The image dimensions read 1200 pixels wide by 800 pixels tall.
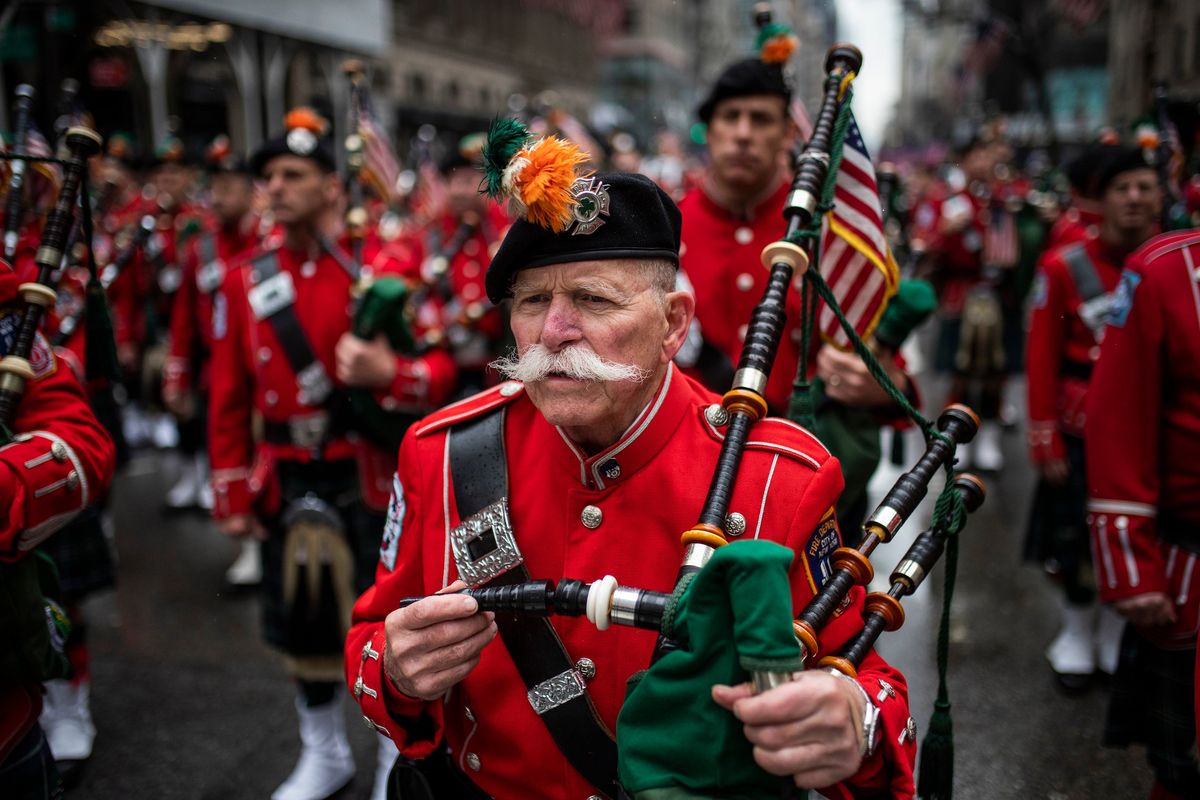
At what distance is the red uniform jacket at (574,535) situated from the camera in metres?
1.79

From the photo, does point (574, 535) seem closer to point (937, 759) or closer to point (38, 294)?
point (937, 759)

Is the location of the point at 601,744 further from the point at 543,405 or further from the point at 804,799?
the point at 543,405

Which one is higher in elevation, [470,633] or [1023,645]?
[470,633]

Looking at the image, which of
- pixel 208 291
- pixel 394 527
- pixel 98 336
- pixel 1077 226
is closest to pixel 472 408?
pixel 394 527

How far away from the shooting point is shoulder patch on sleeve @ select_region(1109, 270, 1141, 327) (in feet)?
9.00

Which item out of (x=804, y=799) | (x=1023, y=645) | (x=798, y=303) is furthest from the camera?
(x=1023, y=645)

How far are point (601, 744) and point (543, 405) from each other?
661 millimetres

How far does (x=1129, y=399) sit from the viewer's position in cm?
273

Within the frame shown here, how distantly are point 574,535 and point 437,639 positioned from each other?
38cm

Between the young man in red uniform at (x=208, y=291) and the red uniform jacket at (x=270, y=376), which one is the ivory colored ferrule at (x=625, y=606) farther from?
the young man in red uniform at (x=208, y=291)

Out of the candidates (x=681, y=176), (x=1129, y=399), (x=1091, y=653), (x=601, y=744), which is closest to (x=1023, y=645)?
(x=1091, y=653)

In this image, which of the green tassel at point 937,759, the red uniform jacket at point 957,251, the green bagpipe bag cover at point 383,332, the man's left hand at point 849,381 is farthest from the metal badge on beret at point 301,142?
the red uniform jacket at point 957,251

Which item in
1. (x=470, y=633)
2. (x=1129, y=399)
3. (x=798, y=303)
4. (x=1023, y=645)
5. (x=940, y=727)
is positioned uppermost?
(x=798, y=303)

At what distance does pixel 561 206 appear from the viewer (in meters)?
1.71
